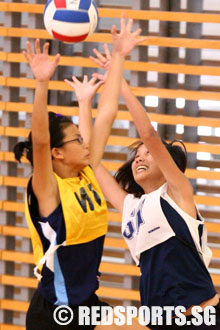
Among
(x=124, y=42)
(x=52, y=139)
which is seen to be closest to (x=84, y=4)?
(x=124, y=42)

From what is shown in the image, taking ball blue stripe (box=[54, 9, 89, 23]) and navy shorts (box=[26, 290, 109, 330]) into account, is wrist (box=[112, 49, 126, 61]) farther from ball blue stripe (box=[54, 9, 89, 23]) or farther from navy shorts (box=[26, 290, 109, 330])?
navy shorts (box=[26, 290, 109, 330])

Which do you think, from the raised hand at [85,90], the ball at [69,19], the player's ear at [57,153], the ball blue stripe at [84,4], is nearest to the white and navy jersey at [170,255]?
the player's ear at [57,153]

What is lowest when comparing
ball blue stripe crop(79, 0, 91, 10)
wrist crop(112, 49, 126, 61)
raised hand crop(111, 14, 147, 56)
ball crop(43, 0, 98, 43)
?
wrist crop(112, 49, 126, 61)

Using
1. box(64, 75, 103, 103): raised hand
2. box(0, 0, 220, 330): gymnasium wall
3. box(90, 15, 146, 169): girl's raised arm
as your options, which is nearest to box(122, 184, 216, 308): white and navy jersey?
box(90, 15, 146, 169): girl's raised arm

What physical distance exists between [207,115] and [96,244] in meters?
1.89

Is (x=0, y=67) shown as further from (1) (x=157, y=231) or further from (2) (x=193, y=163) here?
(1) (x=157, y=231)

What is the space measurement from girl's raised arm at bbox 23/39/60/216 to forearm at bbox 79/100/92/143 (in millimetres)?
524

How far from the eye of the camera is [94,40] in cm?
490

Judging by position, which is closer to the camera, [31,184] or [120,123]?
[31,184]

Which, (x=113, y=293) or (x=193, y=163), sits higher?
(x=193, y=163)

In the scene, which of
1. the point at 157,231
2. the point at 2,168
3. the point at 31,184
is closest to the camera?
the point at 31,184

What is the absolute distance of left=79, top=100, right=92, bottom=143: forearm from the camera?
11.9 ft

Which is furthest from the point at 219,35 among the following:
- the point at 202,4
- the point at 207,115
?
the point at 207,115

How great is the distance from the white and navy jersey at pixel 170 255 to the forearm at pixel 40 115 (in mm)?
744
